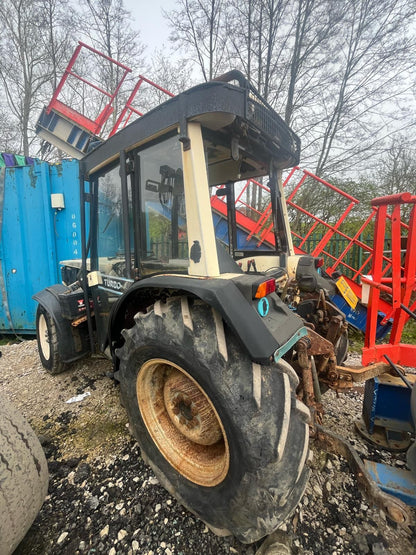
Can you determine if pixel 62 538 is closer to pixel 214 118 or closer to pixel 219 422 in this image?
pixel 219 422

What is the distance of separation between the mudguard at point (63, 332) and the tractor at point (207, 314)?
0.55 metres

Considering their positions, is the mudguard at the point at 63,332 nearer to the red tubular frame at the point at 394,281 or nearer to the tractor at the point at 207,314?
the tractor at the point at 207,314

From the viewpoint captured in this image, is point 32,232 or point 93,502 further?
point 32,232

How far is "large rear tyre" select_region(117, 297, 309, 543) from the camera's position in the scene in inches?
45.6

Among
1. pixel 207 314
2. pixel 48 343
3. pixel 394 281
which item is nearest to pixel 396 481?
pixel 394 281

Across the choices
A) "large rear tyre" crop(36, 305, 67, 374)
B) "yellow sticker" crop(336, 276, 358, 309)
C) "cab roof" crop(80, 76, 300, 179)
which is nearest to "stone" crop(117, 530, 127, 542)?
"large rear tyre" crop(36, 305, 67, 374)

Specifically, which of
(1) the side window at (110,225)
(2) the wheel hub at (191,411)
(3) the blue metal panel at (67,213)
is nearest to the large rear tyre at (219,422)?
(2) the wheel hub at (191,411)

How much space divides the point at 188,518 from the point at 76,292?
223cm

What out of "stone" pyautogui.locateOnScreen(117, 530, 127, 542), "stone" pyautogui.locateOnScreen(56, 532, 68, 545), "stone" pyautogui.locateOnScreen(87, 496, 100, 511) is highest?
"stone" pyautogui.locateOnScreen(87, 496, 100, 511)

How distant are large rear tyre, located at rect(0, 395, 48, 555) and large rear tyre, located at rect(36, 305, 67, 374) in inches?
61.4

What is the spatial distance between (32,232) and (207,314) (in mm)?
4880

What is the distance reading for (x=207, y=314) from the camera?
1.36 m

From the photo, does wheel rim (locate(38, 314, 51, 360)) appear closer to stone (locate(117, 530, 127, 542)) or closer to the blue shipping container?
the blue shipping container

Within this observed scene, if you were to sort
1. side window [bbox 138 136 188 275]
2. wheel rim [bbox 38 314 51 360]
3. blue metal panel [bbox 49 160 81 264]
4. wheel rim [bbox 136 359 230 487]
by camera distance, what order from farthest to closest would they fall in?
blue metal panel [bbox 49 160 81 264] → wheel rim [bbox 38 314 51 360] → side window [bbox 138 136 188 275] → wheel rim [bbox 136 359 230 487]
